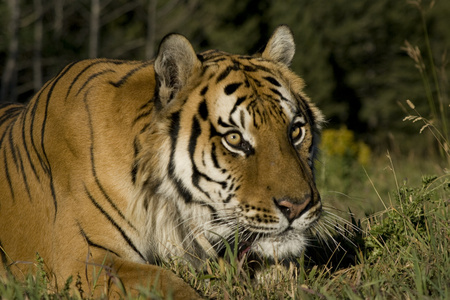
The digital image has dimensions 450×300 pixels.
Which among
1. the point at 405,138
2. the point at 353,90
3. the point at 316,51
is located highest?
the point at 316,51

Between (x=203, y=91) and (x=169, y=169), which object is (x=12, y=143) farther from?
(x=203, y=91)

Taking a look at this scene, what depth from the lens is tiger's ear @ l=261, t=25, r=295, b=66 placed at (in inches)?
142

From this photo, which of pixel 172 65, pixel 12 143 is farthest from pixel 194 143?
pixel 12 143

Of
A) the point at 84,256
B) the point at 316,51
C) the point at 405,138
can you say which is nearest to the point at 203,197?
the point at 84,256

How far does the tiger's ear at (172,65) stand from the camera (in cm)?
297

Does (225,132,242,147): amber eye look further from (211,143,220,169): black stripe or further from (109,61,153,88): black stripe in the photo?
(109,61,153,88): black stripe

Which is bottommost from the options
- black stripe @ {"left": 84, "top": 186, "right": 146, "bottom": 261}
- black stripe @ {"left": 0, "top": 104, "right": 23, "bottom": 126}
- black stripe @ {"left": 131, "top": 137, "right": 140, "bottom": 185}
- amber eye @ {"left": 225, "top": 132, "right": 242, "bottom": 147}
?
black stripe @ {"left": 84, "top": 186, "right": 146, "bottom": 261}

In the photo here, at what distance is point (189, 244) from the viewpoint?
322cm

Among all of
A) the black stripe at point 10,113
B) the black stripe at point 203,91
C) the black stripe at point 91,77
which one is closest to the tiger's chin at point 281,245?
the black stripe at point 203,91

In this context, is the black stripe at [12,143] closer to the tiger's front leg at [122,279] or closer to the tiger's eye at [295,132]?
the tiger's front leg at [122,279]

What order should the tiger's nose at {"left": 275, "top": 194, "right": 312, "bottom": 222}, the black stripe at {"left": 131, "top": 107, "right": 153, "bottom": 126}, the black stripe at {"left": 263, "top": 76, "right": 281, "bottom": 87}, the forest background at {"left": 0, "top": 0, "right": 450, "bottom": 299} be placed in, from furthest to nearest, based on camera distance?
the black stripe at {"left": 263, "top": 76, "right": 281, "bottom": 87}
the black stripe at {"left": 131, "top": 107, "right": 153, "bottom": 126}
the forest background at {"left": 0, "top": 0, "right": 450, "bottom": 299}
the tiger's nose at {"left": 275, "top": 194, "right": 312, "bottom": 222}

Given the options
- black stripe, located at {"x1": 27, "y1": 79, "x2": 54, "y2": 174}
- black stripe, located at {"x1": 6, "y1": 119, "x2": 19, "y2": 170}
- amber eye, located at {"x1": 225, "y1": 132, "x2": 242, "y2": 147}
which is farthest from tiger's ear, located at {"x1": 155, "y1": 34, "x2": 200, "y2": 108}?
black stripe, located at {"x1": 6, "y1": 119, "x2": 19, "y2": 170}

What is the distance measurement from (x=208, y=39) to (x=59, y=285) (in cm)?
2441

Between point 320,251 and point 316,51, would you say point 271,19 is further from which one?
point 320,251
